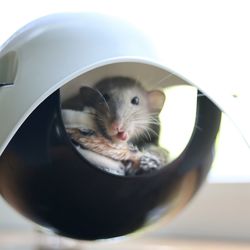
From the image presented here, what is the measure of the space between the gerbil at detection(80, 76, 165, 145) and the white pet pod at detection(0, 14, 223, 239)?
11 mm

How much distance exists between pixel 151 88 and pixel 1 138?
0.17 metres

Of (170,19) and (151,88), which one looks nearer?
(151,88)

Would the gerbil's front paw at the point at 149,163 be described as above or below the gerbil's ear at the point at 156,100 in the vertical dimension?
below

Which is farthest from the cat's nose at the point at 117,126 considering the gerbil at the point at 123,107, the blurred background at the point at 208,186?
the blurred background at the point at 208,186

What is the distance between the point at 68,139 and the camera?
540mm

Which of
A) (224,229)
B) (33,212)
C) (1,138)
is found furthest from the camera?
(224,229)

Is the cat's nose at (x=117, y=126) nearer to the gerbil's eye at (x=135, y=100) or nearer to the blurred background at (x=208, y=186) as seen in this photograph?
the gerbil's eye at (x=135, y=100)

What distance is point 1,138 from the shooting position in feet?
1.65

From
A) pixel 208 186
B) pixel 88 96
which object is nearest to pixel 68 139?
pixel 88 96

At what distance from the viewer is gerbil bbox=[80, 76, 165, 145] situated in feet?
1.75

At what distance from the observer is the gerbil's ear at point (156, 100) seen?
55 cm

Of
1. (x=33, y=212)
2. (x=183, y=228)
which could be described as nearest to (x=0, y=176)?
(x=33, y=212)

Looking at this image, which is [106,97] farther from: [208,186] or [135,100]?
[208,186]

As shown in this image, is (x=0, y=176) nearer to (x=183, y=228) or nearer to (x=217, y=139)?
(x=217, y=139)
